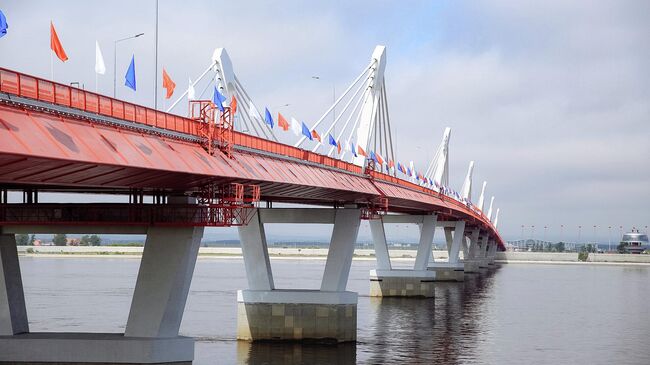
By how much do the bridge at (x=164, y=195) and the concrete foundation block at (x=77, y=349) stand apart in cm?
4

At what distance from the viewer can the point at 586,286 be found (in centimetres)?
13688

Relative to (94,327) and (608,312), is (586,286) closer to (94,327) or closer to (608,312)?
(608,312)

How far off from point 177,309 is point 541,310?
57.8 m

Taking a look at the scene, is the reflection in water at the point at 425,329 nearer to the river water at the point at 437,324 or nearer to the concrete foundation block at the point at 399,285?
the river water at the point at 437,324

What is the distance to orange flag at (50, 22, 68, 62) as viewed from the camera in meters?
32.5

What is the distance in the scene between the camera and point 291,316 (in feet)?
193

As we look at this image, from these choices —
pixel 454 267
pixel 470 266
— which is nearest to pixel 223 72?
pixel 454 267

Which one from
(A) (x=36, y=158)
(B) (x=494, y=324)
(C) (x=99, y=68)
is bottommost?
(B) (x=494, y=324)

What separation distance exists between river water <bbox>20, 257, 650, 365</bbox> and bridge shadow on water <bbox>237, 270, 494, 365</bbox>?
0.22 feet

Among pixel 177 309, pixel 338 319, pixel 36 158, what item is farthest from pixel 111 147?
pixel 338 319

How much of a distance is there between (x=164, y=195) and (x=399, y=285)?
62874mm

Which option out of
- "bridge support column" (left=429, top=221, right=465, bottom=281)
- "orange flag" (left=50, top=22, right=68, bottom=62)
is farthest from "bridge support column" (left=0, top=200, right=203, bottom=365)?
"bridge support column" (left=429, top=221, right=465, bottom=281)

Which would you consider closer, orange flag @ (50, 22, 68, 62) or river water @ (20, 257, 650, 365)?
orange flag @ (50, 22, 68, 62)

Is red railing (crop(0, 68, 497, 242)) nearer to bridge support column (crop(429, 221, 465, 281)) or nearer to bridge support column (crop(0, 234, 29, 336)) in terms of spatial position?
bridge support column (crop(0, 234, 29, 336))
